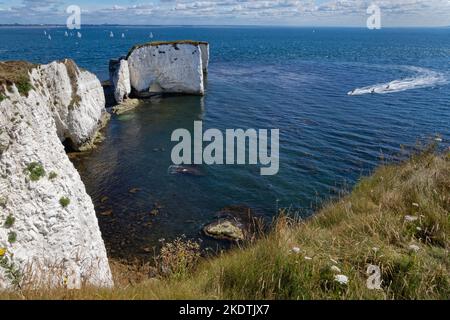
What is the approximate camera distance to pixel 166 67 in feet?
153

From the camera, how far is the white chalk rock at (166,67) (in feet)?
149

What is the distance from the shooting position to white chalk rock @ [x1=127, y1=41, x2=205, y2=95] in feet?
149

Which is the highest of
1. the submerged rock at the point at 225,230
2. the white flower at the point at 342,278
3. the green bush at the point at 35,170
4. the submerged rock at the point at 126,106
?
the submerged rock at the point at 126,106

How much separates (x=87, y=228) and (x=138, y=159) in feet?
49.2

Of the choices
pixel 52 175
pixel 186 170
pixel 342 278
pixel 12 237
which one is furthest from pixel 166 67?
pixel 342 278

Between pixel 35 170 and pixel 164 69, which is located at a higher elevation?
pixel 164 69

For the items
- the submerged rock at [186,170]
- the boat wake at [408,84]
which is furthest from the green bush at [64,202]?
the boat wake at [408,84]

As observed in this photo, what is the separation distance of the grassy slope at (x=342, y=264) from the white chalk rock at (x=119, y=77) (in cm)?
3883

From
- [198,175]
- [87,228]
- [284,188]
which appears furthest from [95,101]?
[87,228]

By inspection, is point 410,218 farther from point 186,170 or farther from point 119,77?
point 119,77

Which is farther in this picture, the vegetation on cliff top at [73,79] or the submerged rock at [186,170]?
the vegetation on cliff top at [73,79]

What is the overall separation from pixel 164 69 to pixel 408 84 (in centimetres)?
3674

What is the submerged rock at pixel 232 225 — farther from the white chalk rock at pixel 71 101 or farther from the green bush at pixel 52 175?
the white chalk rock at pixel 71 101
